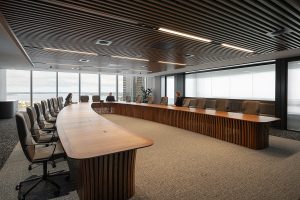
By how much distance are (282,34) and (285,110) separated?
388 centimetres

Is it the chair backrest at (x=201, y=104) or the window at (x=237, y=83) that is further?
the window at (x=237, y=83)

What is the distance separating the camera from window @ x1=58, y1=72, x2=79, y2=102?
40.1 ft

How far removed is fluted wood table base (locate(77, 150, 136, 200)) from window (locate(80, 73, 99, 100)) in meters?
11.1

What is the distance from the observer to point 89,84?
13.2m

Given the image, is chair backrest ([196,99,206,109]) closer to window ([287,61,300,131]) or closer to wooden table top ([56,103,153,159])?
window ([287,61,300,131])

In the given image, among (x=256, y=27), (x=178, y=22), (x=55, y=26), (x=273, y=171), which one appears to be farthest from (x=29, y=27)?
(x=273, y=171)

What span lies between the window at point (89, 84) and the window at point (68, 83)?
1.07 ft

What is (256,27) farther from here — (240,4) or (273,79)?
(273,79)

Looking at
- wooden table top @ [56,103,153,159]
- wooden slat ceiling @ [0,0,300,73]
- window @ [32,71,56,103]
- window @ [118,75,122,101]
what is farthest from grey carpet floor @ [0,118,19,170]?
window @ [118,75,122,101]

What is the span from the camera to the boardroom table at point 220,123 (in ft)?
14.7

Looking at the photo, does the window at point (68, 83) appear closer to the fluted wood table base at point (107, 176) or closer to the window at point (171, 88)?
the window at point (171, 88)

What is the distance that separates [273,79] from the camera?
24.1 feet

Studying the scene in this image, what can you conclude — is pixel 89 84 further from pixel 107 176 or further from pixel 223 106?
pixel 107 176

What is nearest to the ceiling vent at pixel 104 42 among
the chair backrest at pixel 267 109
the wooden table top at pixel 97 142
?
the wooden table top at pixel 97 142
